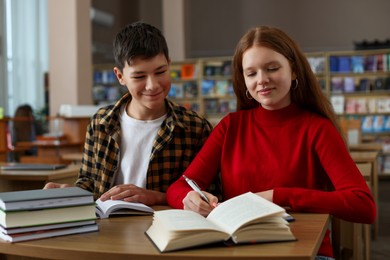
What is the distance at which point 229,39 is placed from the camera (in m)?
10.8

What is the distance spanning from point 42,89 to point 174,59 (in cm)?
236

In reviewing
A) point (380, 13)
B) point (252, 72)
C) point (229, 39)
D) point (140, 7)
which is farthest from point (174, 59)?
point (252, 72)

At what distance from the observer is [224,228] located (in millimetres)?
1108

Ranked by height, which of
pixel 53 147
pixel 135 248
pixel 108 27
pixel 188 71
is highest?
pixel 108 27

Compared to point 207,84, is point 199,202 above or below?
below

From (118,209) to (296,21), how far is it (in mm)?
9582

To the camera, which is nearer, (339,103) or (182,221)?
(182,221)

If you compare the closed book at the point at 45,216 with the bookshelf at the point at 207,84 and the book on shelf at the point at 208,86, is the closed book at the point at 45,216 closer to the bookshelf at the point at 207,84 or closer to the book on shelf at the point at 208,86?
the bookshelf at the point at 207,84

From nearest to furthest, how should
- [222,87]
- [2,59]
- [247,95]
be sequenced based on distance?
[247,95] < [2,59] < [222,87]

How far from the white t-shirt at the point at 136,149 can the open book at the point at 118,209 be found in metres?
→ 0.41

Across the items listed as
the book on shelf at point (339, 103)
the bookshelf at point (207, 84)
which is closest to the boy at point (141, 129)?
the book on shelf at point (339, 103)

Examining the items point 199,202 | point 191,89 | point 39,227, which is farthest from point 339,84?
point 39,227

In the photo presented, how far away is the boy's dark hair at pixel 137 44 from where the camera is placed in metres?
1.77

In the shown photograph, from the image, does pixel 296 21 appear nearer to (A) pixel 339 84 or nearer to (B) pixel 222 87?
A: (A) pixel 339 84
